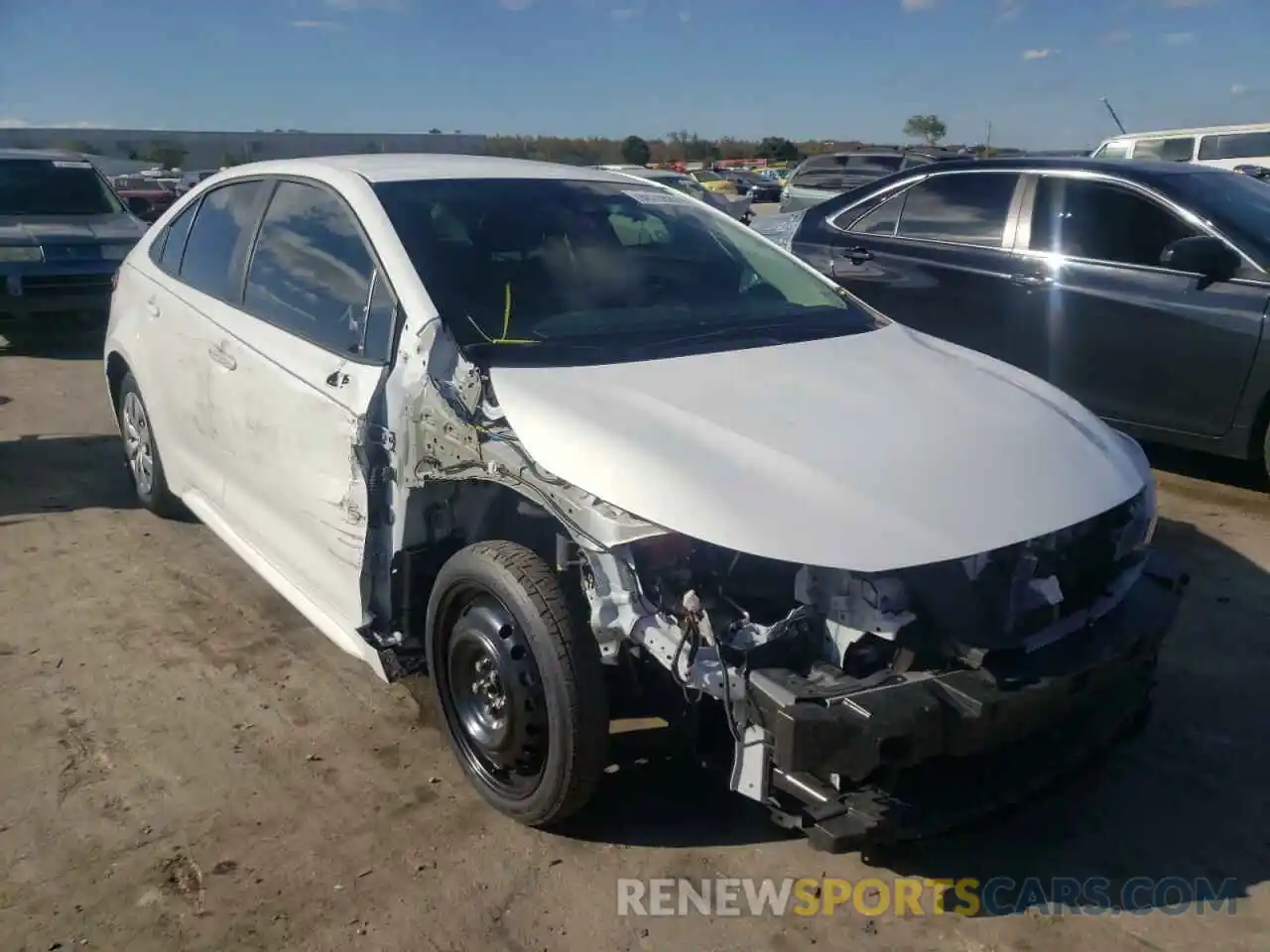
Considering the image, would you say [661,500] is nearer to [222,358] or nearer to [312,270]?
[312,270]

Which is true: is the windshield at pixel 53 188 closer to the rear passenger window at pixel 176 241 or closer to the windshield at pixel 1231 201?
the rear passenger window at pixel 176 241

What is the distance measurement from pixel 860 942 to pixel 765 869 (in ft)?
1.06

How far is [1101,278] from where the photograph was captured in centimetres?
595

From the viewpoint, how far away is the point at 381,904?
2.76 meters

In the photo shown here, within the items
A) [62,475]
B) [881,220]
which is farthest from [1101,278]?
[62,475]

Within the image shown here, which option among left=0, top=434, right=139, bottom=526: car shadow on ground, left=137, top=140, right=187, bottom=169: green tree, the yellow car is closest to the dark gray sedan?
left=0, top=434, right=139, bottom=526: car shadow on ground

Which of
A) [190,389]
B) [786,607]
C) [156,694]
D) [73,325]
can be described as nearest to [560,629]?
[786,607]

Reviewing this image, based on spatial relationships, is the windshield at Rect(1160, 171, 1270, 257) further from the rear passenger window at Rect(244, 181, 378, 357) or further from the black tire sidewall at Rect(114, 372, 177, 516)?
the black tire sidewall at Rect(114, 372, 177, 516)

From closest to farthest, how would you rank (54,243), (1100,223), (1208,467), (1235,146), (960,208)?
1. (1100,223)
2. (1208,467)
3. (960,208)
4. (54,243)
5. (1235,146)

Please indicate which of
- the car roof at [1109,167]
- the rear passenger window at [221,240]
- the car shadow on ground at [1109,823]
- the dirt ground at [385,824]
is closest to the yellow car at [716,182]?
the car roof at [1109,167]

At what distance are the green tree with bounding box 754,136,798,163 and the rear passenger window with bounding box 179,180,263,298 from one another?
53.6 m

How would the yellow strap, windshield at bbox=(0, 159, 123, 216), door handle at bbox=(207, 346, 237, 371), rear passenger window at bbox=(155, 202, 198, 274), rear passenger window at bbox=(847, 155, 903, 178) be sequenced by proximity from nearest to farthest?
the yellow strap
door handle at bbox=(207, 346, 237, 371)
rear passenger window at bbox=(155, 202, 198, 274)
windshield at bbox=(0, 159, 123, 216)
rear passenger window at bbox=(847, 155, 903, 178)

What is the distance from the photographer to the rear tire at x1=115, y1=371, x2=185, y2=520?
5.15m

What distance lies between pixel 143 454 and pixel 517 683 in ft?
10.9
